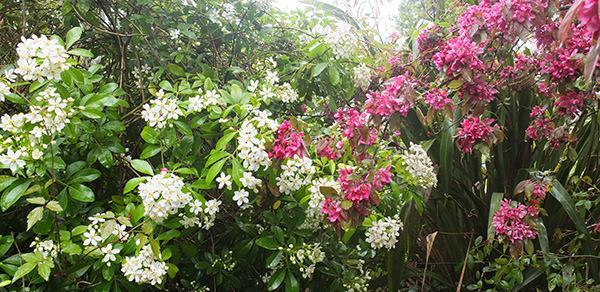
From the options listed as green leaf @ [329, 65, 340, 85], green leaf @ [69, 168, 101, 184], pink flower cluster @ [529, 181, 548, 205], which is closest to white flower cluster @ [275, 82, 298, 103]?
green leaf @ [329, 65, 340, 85]

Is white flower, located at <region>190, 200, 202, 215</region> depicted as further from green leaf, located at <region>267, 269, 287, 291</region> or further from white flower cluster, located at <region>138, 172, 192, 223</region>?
green leaf, located at <region>267, 269, 287, 291</region>

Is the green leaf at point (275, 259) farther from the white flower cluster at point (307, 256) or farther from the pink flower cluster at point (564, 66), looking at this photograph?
the pink flower cluster at point (564, 66)

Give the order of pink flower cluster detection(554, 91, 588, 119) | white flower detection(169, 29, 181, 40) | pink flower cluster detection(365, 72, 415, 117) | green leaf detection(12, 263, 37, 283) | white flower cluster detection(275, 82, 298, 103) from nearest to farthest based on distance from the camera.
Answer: green leaf detection(12, 263, 37, 283) → pink flower cluster detection(365, 72, 415, 117) → pink flower cluster detection(554, 91, 588, 119) → white flower cluster detection(275, 82, 298, 103) → white flower detection(169, 29, 181, 40)

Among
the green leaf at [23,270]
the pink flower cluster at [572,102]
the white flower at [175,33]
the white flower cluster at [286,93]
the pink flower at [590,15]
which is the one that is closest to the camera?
the pink flower at [590,15]

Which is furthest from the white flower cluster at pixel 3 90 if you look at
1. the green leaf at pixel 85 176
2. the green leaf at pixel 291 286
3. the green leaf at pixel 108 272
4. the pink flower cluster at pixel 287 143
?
the green leaf at pixel 291 286

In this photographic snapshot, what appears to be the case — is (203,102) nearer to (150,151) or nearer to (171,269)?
(150,151)

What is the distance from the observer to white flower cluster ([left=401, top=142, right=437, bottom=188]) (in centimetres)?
107

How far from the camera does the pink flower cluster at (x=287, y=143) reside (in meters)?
0.88

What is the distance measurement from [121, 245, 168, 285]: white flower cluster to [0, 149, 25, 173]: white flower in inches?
13.1

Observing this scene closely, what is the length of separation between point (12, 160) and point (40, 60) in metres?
0.24

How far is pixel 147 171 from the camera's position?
3.17 ft

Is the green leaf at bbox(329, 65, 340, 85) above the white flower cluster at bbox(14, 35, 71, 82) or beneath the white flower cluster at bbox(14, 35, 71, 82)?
above

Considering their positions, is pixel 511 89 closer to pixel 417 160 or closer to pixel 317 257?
pixel 417 160

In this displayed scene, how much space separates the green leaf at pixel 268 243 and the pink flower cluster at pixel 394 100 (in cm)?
48
